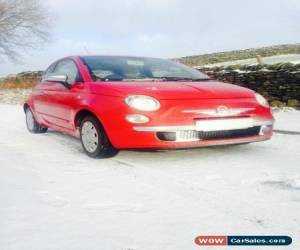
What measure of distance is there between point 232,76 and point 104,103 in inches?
294

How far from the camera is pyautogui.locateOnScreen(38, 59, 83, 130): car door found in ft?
18.6

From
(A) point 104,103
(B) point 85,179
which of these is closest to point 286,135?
(A) point 104,103

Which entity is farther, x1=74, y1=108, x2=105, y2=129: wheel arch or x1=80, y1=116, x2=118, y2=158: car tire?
x1=74, y1=108, x2=105, y2=129: wheel arch

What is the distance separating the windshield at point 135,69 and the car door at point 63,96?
245 millimetres

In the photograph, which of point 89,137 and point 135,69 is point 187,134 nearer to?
point 89,137

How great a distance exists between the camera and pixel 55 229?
2975 millimetres

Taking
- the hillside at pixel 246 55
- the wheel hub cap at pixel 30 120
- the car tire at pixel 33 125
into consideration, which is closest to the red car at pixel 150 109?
the car tire at pixel 33 125

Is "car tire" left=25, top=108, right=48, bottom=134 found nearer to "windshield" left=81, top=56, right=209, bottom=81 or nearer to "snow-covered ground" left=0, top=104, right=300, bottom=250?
"snow-covered ground" left=0, top=104, right=300, bottom=250

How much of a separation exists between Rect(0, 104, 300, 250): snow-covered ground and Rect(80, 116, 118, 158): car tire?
4.3 inches

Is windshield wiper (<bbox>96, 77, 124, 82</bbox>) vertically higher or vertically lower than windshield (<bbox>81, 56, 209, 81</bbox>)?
lower

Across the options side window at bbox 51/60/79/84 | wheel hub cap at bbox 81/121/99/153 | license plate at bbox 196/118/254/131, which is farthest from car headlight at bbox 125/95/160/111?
side window at bbox 51/60/79/84

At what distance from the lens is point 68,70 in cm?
625

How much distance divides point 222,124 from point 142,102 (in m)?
0.89

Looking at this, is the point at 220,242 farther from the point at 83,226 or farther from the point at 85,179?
the point at 85,179
